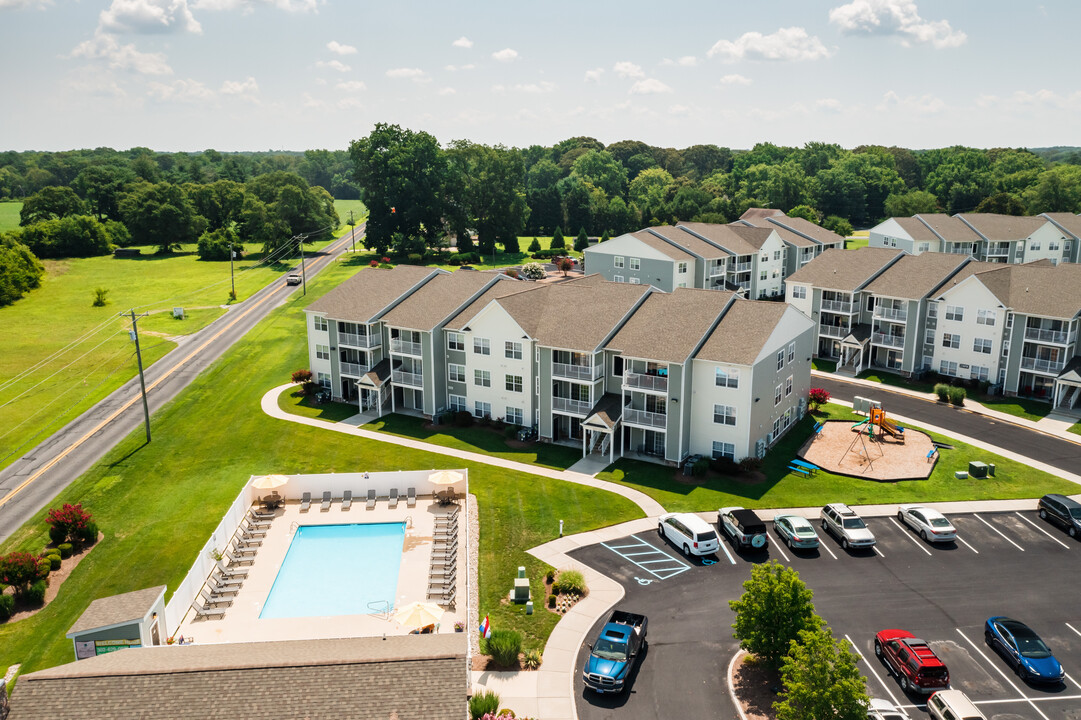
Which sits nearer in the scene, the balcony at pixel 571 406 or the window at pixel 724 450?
the window at pixel 724 450

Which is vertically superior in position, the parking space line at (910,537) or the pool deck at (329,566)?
the parking space line at (910,537)

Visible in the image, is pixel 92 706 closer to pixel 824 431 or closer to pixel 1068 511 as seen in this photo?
pixel 1068 511

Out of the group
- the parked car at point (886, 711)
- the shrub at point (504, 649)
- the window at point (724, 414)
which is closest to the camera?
the parked car at point (886, 711)

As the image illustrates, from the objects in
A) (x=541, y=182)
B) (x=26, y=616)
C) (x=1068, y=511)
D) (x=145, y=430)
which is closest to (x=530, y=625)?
(x=26, y=616)

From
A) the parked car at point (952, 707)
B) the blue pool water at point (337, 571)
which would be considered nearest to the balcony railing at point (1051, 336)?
the parked car at point (952, 707)

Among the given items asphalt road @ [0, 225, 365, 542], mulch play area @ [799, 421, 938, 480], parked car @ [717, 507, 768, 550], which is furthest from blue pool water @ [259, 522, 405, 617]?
mulch play area @ [799, 421, 938, 480]

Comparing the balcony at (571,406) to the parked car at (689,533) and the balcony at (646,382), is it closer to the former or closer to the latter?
the balcony at (646,382)
